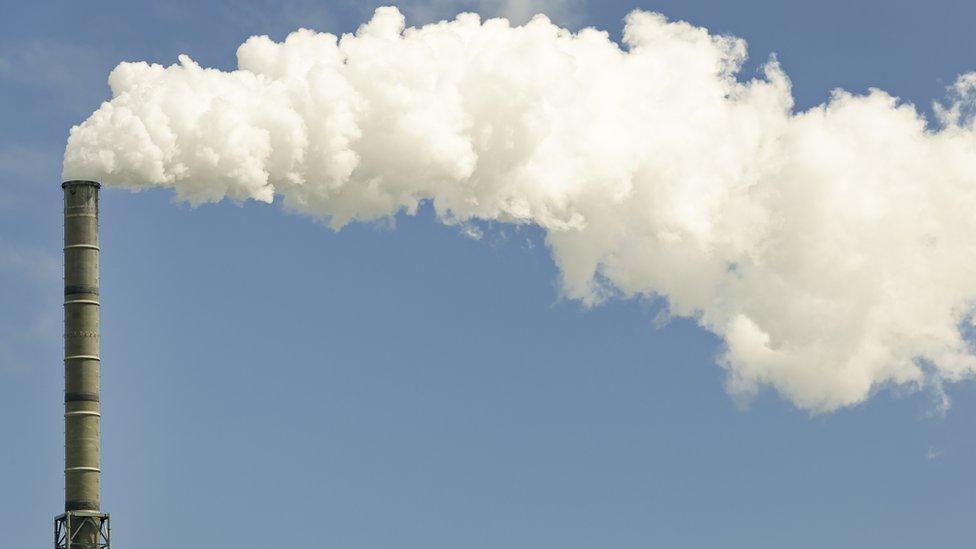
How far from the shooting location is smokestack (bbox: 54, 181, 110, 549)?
231ft

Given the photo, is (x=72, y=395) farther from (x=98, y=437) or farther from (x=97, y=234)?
(x=97, y=234)

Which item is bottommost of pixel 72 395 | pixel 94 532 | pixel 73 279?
pixel 94 532

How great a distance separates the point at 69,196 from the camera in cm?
7206

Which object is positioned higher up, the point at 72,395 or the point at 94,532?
the point at 72,395

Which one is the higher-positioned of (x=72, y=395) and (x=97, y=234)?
(x=97, y=234)

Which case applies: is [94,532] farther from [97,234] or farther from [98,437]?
[97,234]

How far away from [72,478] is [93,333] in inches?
223

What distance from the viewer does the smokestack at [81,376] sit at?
70.5m

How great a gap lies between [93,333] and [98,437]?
13.3 feet

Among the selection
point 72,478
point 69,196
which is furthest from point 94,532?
point 69,196

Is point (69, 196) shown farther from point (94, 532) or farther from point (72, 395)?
point (94, 532)

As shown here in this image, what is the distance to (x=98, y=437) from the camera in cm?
7119

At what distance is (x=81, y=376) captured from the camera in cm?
7094

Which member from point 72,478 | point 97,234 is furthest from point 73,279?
point 72,478
